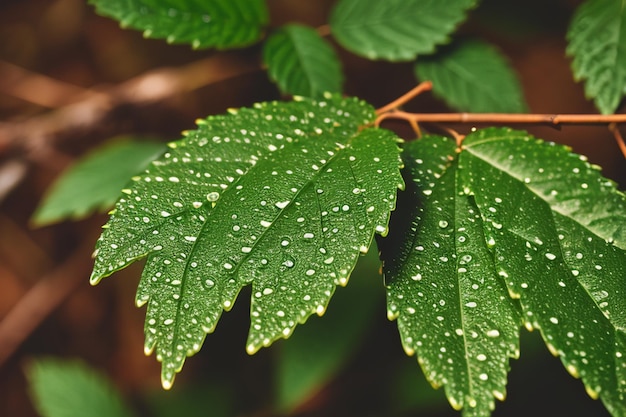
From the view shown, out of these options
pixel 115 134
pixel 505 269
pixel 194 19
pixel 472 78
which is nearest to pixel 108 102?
pixel 115 134

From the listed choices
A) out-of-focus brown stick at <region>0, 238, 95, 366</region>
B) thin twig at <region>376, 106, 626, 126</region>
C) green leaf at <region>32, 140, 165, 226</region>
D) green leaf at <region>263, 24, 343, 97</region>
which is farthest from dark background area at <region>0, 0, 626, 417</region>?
A: thin twig at <region>376, 106, 626, 126</region>

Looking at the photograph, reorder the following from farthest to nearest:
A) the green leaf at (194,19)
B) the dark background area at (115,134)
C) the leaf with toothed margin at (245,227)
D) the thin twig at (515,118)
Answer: the dark background area at (115,134), the green leaf at (194,19), the thin twig at (515,118), the leaf with toothed margin at (245,227)

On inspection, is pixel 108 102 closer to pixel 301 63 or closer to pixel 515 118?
pixel 301 63

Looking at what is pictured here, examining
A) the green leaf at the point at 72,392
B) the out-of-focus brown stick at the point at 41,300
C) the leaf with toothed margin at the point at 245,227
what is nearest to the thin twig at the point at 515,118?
the leaf with toothed margin at the point at 245,227

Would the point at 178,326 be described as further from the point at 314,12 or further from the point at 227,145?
the point at 314,12

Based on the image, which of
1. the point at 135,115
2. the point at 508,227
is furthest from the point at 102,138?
the point at 508,227

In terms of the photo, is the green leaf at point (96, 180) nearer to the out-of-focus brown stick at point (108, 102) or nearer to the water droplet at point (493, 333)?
the out-of-focus brown stick at point (108, 102)

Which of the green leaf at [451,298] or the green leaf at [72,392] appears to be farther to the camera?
the green leaf at [72,392]
